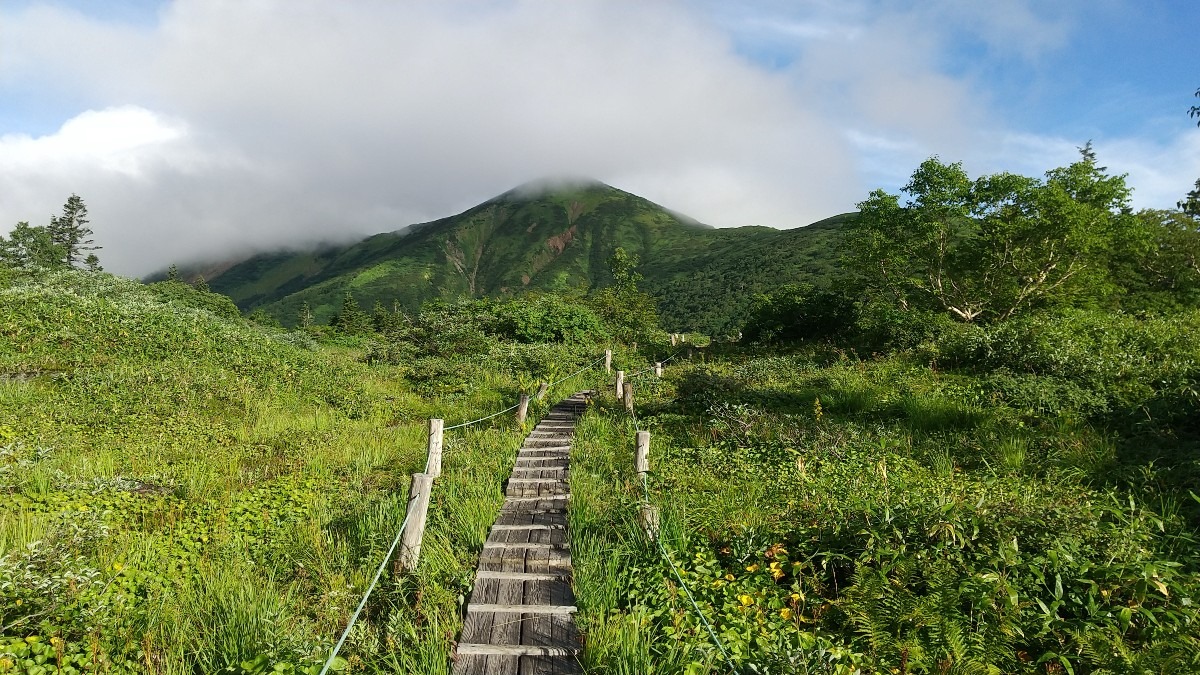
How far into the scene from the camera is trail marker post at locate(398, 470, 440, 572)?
5871 millimetres

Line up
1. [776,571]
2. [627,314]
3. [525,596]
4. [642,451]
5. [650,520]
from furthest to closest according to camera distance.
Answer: [627,314] < [642,451] < [650,520] < [776,571] < [525,596]

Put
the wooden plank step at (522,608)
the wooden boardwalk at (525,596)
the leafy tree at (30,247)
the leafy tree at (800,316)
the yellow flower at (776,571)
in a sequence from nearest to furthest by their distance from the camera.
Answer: the wooden boardwalk at (525,596) < the wooden plank step at (522,608) < the yellow flower at (776,571) < the leafy tree at (800,316) < the leafy tree at (30,247)

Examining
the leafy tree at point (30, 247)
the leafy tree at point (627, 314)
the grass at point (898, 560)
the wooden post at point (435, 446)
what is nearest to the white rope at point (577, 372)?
the leafy tree at point (627, 314)

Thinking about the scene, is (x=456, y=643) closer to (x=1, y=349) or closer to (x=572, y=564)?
(x=572, y=564)

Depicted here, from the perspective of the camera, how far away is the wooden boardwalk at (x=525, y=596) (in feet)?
14.6

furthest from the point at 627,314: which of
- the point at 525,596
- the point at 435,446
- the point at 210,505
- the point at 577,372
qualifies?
the point at 525,596

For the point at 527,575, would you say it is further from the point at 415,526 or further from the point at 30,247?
the point at 30,247

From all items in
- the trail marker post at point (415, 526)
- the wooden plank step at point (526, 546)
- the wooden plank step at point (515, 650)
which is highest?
the trail marker post at point (415, 526)

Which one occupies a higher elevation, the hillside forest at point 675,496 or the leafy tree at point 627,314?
the leafy tree at point 627,314

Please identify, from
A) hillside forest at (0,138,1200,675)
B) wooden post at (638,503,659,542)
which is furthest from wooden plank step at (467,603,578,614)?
wooden post at (638,503,659,542)

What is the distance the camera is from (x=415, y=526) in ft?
20.0

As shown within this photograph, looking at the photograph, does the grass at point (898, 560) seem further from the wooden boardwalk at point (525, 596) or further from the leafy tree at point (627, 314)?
the leafy tree at point (627, 314)

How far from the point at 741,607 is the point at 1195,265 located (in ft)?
132

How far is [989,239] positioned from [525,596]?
Answer: 23977mm
